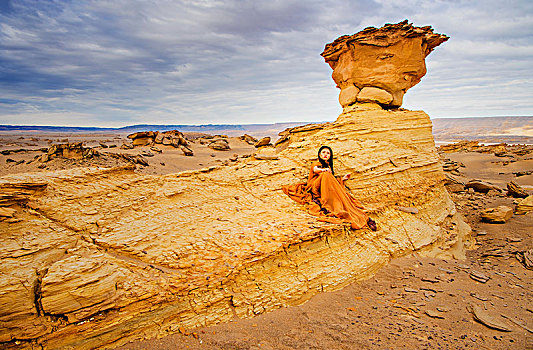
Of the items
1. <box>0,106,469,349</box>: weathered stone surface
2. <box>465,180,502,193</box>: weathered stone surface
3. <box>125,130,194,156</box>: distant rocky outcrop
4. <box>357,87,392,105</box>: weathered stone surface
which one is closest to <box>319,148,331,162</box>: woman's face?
<box>0,106,469,349</box>: weathered stone surface

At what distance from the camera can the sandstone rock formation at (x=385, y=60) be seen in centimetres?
654

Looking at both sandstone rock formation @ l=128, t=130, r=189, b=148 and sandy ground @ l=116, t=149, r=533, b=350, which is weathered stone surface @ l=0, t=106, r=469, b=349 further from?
sandstone rock formation @ l=128, t=130, r=189, b=148

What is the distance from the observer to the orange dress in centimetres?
484

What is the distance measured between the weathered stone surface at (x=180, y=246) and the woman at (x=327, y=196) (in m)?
0.22

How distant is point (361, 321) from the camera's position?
3.56 meters

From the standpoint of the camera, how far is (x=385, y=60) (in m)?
6.70

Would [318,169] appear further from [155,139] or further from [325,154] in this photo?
[155,139]

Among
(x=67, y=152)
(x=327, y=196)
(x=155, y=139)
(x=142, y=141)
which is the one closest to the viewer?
(x=327, y=196)

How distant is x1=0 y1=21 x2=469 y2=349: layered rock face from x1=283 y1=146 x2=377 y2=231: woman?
0.20 meters

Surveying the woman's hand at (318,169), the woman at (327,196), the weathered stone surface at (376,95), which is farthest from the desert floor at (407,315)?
the weathered stone surface at (376,95)

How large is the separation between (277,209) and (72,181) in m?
3.17

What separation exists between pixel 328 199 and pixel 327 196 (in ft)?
0.20

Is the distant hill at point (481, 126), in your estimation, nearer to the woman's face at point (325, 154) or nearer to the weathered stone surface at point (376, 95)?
the weathered stone surface at point (376, 95)

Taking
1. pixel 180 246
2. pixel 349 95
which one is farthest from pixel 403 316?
pixel 349 95
